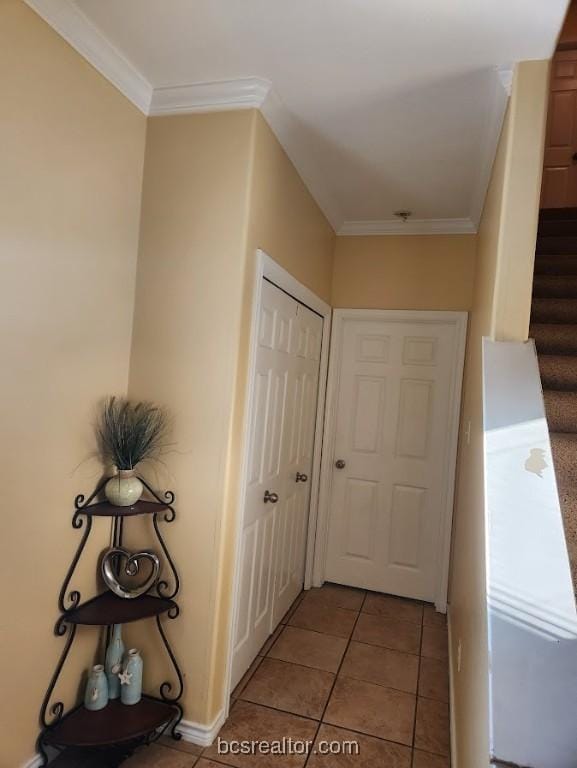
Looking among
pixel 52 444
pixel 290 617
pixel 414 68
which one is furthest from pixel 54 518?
pixel 414 68

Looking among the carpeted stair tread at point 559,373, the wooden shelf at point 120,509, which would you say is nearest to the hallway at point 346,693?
the wooden shelf at point 120,509

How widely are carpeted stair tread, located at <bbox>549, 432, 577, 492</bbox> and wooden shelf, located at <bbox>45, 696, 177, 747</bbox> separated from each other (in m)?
1.69

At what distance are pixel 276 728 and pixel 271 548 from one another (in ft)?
2.66

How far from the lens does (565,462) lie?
1693 millimetres

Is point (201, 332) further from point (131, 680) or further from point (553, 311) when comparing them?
point (553, 311)

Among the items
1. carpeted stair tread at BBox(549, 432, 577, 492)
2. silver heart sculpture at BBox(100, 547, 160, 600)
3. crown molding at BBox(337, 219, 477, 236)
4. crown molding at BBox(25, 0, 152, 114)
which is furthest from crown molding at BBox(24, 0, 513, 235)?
silver heart sculpture at BBox(100, 547, 160, 600)

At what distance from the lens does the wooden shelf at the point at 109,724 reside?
64.2 inches

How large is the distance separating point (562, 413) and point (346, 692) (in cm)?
162

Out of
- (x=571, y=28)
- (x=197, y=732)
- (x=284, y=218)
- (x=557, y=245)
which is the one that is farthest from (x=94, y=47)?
(x=571, y=28)

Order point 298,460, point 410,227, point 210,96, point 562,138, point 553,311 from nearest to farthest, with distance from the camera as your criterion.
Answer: point 210,96
point 553,311
point 298,460
point 410,227
point 562,138

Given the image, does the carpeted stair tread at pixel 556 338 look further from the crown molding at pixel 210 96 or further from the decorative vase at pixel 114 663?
the decorative vase at pixel 114 663

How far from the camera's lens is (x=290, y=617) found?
2.92 meters

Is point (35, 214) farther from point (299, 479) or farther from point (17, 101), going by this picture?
point (299, 479)

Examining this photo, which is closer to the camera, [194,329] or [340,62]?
[340,62]
